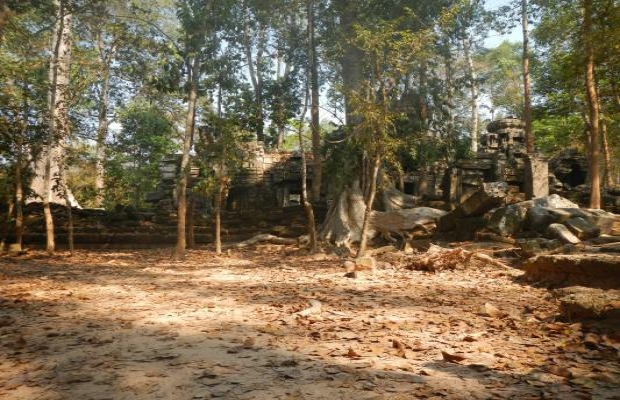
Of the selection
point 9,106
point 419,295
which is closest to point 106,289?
point 419,295

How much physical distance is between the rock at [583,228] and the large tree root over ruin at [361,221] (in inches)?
181

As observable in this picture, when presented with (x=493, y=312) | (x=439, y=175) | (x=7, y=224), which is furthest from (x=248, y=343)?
(x=439, y=175)

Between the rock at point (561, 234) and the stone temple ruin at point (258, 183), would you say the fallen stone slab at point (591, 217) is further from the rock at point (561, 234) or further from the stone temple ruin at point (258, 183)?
the stone temple ruin at point (258, 183)

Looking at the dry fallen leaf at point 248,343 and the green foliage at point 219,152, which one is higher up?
the green foliage at point 219,152

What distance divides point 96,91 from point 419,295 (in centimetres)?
2721

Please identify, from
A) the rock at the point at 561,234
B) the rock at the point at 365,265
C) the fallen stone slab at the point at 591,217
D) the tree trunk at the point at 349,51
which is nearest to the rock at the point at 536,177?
the fallen stone slab at the point at 591,217

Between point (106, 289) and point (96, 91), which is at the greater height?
point (96, 91)

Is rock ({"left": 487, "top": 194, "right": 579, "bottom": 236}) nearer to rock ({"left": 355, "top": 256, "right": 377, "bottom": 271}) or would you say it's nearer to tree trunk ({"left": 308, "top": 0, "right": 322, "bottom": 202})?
rock ({"left": 355, "top": 256, "right": 377, "bottom": 271})

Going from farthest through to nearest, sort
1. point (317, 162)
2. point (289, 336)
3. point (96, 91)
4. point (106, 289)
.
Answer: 1. point (96, 91)
2. point (317, 162)
3. point (106, 289)
4. point (289, 336)

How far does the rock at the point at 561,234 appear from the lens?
9875 mm

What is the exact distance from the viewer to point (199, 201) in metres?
22.0

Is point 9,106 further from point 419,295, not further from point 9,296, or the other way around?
point 419,295

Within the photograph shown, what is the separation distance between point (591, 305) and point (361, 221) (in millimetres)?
11175

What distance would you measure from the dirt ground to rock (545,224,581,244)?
3569 mm
